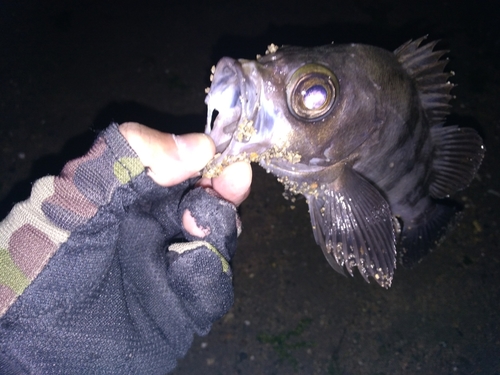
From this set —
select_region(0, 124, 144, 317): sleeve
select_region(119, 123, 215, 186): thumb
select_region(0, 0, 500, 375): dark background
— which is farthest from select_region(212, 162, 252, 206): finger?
select_region(0, 0, 500, 375): dark background

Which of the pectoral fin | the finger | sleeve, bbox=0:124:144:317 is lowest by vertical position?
the pectoral fin

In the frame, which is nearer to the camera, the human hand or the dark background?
the human hand

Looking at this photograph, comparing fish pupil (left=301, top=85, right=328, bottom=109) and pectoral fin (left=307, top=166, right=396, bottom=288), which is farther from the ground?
fish pupil (left=301, top=85, right=328, bottom=109)

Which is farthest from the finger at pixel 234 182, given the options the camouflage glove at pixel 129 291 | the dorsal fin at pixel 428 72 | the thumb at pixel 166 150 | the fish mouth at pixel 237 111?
the dorsal fin at pixel 428 72

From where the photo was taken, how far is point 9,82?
369 cm

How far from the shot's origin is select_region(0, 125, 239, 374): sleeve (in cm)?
129

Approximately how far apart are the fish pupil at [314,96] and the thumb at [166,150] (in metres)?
0.41

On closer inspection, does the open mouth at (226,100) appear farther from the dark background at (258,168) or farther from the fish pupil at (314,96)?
the dark background at (258,168)

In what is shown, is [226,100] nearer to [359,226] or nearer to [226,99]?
[226,99]

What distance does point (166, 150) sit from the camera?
1.33m

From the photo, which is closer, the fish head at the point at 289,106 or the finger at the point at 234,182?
the fish head at the point at 289,106

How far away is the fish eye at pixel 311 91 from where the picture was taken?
4.49 feet

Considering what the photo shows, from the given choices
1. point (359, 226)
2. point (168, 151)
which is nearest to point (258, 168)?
point (359, 226)

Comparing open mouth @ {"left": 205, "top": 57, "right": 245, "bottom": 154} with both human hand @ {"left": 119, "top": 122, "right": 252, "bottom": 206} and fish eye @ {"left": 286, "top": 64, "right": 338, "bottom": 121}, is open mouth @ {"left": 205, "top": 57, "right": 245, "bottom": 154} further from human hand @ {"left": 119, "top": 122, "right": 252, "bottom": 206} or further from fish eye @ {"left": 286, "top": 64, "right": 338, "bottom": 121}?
fish eye @ {"left": 286, "top": 64, "right": 338, "bottom": 121}
